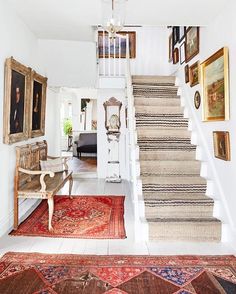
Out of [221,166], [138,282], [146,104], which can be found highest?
[146,104]

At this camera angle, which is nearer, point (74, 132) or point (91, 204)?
point (91, 204)

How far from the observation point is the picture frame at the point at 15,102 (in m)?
3.44

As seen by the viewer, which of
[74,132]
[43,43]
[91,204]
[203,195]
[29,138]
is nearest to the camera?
[203,195]

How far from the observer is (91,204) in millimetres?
4738

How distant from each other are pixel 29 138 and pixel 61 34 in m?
1.93

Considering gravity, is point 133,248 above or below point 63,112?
below

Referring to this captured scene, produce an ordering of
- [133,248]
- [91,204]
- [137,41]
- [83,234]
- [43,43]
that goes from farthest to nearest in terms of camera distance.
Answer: [137,41] → [43,43] → [91,204] → [83,234] → [133,248]

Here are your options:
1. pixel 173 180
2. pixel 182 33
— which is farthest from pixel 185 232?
pixel 182 33

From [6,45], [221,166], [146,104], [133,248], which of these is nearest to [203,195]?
[221,166]

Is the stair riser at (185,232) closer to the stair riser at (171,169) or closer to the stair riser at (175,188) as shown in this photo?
the stair riser at (175,188)

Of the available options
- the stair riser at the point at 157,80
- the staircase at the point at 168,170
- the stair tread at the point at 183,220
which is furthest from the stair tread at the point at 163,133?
the stair tread at the point at 183,220

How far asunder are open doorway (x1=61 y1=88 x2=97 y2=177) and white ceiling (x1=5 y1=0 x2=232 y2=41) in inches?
229

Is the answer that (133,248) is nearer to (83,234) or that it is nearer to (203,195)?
(83,234)

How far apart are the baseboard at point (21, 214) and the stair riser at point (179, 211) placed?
183cm
